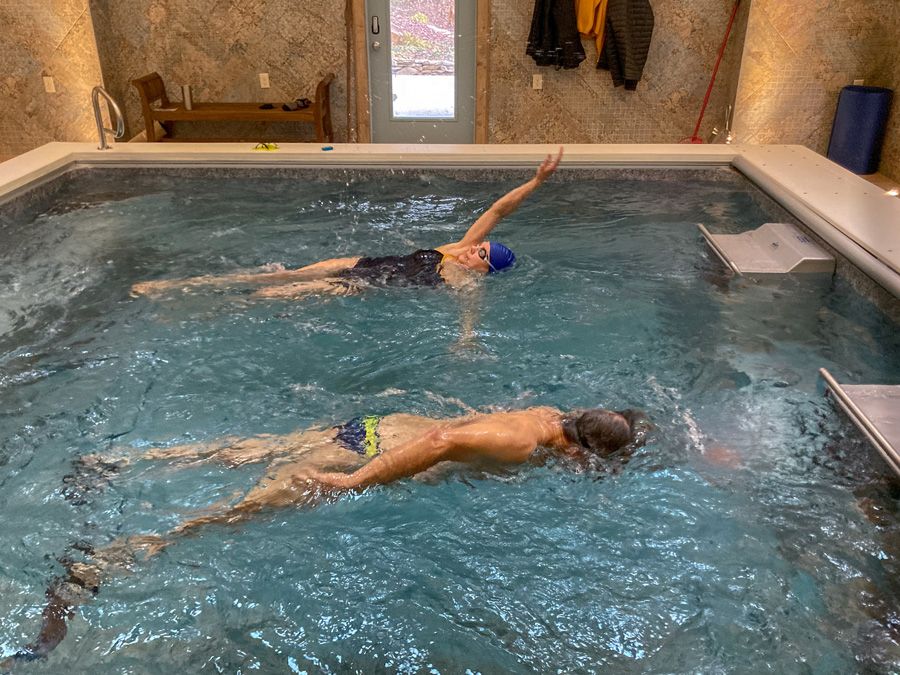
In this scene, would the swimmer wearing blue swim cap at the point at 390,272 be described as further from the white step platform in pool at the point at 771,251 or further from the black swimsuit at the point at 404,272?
the white step platform in pool at the point at 771,251

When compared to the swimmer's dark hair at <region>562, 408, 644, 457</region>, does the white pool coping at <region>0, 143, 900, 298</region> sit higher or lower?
higher

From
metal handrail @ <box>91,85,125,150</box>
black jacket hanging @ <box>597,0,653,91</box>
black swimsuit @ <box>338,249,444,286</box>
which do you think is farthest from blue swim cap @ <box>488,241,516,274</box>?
black jacket hanging @ <box>597,0,653,91</box>

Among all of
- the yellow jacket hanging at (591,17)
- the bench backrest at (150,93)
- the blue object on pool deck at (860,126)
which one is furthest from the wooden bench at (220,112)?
the blue object on pool deck at (860,126)

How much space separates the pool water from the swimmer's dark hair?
9 cm

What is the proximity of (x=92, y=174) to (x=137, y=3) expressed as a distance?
204 cm

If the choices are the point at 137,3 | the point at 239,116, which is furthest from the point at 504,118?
the point at 137,3

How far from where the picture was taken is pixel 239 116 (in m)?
6.07

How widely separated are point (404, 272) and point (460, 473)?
1570 mm

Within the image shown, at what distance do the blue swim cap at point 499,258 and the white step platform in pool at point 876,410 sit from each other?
1578mm

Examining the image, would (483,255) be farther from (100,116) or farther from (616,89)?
(616,89)

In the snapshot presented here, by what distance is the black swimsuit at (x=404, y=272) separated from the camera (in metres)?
3.77

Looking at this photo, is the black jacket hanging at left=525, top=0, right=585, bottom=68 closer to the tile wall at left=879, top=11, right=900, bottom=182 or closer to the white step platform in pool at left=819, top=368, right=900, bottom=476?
the tile wall at left=879, top=11, right=900, bottom=182

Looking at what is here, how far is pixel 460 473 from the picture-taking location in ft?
7.92

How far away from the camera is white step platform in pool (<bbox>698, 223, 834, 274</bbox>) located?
3799 millimetres
